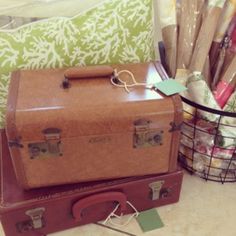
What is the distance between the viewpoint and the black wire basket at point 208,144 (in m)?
0.70

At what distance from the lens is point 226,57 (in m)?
0.81

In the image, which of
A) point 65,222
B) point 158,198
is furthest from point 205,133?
point 65,222

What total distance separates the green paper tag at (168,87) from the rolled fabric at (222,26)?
253 millimetres

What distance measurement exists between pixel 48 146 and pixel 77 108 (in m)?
0.09

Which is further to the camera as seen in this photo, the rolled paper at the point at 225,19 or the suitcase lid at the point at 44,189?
the rolled paper at the point at 225,19

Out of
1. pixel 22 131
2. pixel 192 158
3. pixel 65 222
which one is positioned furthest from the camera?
pixel 192 158

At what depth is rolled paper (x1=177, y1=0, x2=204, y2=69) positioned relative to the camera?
80 cm

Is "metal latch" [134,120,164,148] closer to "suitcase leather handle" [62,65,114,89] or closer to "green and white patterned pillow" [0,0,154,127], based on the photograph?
"suitcase leather handle" [62,65,114,89]

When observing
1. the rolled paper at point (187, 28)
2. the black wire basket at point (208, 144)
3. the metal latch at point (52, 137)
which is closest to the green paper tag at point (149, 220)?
the black wire basket at point (208, 144)

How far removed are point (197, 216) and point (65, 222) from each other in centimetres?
31

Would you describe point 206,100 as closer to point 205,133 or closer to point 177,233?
point 205,133

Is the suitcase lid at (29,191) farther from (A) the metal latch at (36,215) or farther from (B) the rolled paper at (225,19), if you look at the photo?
(B) the rolled paper at (225,19)

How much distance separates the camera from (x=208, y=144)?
0.73 metres

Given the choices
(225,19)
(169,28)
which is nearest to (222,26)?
(225,19)
